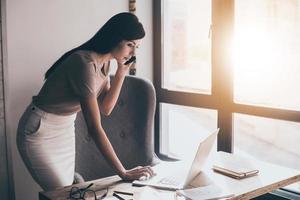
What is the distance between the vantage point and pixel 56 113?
2.07 metres

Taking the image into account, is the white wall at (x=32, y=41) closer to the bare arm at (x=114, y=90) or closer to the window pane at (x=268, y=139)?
the bare arm at (x=114, y=90)

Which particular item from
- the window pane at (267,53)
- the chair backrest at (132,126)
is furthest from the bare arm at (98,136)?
the window pane at (267,53)

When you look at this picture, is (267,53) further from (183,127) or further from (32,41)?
(32,41)

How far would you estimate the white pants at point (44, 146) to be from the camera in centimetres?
205

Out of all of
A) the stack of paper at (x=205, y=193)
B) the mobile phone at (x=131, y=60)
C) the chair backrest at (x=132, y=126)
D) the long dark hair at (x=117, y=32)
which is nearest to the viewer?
the stack of paper at (x=205, y=193)

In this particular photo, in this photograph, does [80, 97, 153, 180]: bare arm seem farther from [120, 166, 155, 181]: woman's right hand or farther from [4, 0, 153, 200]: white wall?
[4, 0, 153, 200]: white wall

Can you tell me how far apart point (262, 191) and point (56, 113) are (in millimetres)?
998

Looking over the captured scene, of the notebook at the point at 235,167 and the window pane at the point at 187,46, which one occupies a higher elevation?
the window pane at the point at 187,46

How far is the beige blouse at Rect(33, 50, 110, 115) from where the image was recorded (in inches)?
74.9

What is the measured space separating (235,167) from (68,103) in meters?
0.83

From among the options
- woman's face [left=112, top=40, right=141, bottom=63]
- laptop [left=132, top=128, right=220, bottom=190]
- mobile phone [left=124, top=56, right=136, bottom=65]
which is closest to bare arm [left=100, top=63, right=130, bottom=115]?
mobile phone [left=124, top=56, right=136, bottom=65]

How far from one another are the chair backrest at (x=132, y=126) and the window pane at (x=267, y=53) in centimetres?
57

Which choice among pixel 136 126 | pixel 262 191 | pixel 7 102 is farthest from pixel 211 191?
pixel 7 102

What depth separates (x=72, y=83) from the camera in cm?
193
